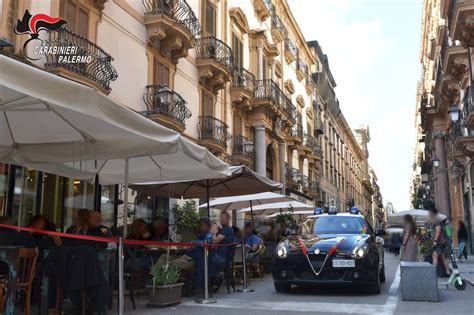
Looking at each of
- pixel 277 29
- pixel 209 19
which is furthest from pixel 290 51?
pixel 209 19

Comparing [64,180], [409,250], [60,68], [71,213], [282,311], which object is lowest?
[282,311]

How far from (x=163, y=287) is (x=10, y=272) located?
9.44ft

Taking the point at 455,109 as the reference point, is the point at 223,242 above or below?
below

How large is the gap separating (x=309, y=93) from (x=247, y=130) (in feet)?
60.7

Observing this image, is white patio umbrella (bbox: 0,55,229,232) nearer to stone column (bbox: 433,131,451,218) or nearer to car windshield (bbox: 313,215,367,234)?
car windshield (bbox: 313,215,367,234)

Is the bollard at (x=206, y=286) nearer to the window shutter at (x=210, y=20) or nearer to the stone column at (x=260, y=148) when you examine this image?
the window shutter at (x=210, y=20)

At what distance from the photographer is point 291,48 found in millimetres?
37594

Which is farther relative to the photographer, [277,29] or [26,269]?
[277,29]

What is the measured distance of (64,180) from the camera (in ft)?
43.7

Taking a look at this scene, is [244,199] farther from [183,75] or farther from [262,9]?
[262,9]

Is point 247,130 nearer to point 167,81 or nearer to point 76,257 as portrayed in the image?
point 167,81

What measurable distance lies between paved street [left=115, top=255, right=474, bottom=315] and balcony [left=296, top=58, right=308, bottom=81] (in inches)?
1206

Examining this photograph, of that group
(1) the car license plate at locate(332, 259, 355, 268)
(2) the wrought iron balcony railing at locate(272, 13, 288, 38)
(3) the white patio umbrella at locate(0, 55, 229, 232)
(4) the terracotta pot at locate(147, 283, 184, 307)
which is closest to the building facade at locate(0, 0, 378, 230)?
(2) the wrought iron balcony railing at locate(272, 13, 288, 38)

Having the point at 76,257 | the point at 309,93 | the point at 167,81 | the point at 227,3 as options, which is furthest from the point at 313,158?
the point at 76,257
